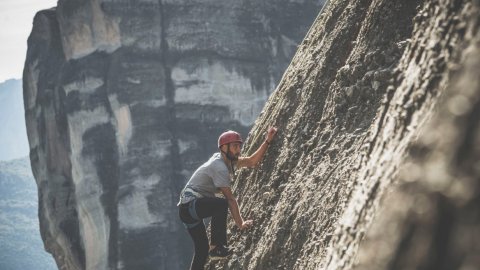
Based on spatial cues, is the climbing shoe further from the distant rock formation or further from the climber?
the distant rock formation

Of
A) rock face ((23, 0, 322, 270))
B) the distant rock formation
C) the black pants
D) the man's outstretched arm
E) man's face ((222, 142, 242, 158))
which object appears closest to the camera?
the black pants

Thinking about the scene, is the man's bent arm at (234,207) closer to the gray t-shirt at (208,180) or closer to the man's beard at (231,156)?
the gray t-shirt at (208,180)

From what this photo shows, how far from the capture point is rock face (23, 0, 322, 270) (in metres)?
28.0

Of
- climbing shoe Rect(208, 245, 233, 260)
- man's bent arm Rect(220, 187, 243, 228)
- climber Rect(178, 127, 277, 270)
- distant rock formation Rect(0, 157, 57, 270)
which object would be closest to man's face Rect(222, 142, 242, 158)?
climber Rect(178, 127, 277, 270)

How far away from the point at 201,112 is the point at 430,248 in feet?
94.8

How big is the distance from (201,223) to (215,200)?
1.29ft

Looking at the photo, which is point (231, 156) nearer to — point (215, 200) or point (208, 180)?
point (208, 180)

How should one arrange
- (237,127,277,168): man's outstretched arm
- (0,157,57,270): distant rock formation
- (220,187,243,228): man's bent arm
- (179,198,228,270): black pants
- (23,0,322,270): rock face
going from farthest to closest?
(0,157,57,270): distant rock formation < (23,0,322,270): rock face < (237,127,277,168): man's outstretched arm < (179,198,228,270): black pants < (220,187,243,228): man's bent arm

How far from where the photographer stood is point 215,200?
5051 mm

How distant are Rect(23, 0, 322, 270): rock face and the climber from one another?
22.8 m

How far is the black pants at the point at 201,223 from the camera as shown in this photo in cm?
505

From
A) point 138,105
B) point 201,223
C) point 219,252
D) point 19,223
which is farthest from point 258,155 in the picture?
point 19,223

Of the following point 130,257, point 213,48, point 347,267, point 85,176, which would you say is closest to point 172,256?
point 130,257

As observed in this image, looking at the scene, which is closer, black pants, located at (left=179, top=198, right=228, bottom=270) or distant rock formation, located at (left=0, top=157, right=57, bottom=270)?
black pants, located at (left=179, top=198, right=228, bottom=270)
